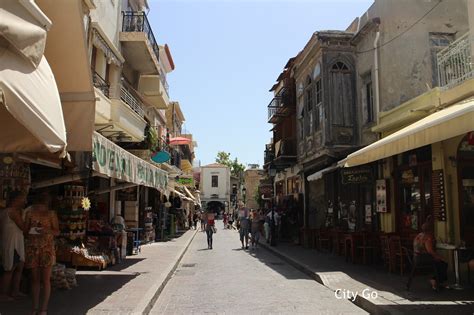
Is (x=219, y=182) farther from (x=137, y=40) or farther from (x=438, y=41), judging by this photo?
(x=438, y=41)

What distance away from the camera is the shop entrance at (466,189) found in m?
10.9

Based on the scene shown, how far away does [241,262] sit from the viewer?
16000 millimetres

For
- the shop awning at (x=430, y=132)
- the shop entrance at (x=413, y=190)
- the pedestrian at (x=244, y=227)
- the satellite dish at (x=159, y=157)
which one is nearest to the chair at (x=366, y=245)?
the shop entrance at (x=413, y=190)

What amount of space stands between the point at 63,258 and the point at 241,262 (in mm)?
6381

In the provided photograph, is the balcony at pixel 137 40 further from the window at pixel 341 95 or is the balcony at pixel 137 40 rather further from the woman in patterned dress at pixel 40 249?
the woman in patterned dress at pixel 40 249

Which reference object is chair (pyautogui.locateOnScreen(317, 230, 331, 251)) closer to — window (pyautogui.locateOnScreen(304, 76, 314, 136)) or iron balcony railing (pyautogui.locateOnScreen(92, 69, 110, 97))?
window (pyautogui.locateOnScreen(304, 76, 314, 136))

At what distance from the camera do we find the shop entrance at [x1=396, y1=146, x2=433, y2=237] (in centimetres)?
1231

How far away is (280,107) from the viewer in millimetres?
27234

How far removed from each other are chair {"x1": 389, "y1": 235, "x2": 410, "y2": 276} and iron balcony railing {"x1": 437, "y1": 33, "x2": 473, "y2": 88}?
13.1ft

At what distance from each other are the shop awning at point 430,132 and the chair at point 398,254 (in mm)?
2246

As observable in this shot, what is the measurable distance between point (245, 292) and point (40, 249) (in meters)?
4.68

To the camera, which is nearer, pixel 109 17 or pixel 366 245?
pixel 366 245

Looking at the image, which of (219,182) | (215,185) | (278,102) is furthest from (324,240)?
(215,185)

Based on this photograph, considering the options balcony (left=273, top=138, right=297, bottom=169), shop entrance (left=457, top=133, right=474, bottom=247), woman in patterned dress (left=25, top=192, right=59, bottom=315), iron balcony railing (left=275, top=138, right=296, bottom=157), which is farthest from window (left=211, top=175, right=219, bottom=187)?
woman in patterned dress (left=25, top=192, right=59, bottom=315)
